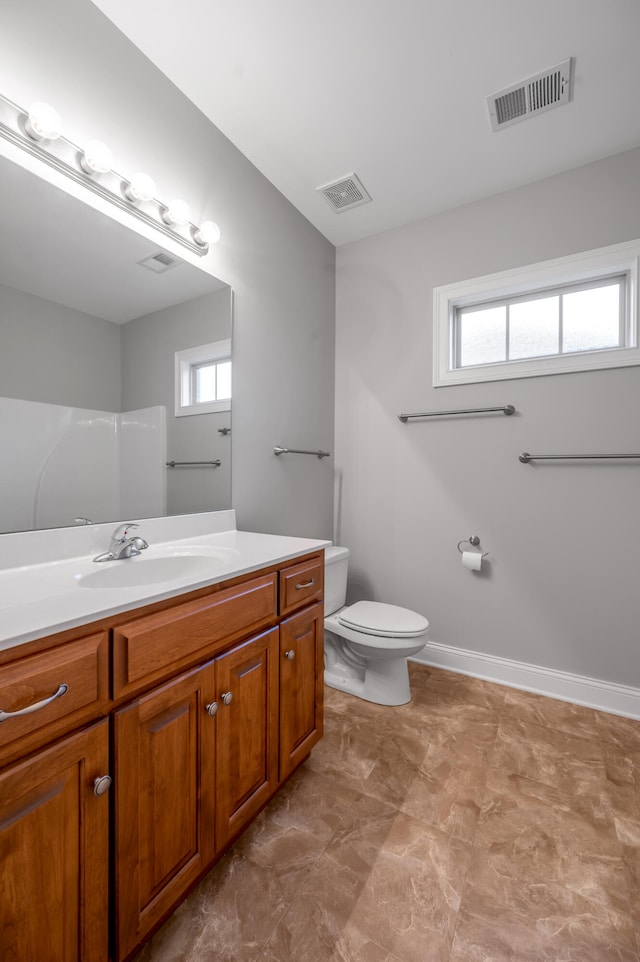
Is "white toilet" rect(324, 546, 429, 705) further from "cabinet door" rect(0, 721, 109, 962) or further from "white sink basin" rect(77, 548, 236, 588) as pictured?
"cabinet door" rect(0, 721, 109, 962)

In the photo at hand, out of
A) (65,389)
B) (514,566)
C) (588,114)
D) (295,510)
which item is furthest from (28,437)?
(588,114)

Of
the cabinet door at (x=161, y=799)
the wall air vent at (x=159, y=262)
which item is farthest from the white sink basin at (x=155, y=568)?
the wall air vent at (x=159, y=262)

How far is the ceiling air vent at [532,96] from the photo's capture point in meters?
1.56

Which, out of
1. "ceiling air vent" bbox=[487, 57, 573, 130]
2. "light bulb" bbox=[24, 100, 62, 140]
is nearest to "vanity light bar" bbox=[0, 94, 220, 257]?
"light bulb" bbox=[24, 100, 62, 140]

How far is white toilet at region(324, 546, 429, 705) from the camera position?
1869mm

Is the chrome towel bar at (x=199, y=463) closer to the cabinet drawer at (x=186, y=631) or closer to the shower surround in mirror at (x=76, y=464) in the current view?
the shower surround in mirror at (x=76, y=464)

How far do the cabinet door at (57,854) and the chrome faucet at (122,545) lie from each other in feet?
1.82

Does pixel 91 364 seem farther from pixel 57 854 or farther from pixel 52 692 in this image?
pixel 57 854

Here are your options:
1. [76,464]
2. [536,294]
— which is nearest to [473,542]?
[536,294]

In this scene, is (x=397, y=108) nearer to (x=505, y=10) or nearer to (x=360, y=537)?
(x=505, y=10)

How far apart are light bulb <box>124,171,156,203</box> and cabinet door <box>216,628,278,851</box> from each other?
151cm

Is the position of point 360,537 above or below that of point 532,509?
below

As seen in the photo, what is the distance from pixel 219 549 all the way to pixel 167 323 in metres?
0.88

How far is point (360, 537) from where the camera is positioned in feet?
8.57
